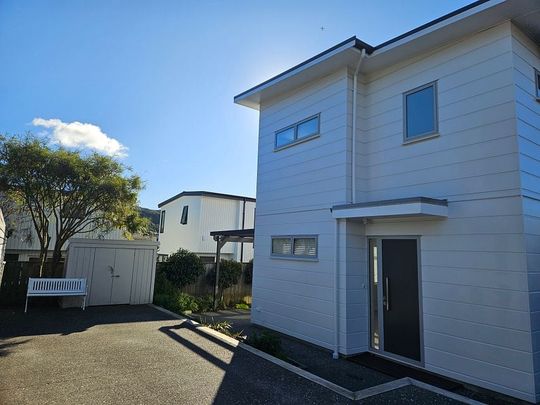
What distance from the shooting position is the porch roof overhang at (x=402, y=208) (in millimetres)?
5199

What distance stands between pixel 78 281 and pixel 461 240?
30.7 feet

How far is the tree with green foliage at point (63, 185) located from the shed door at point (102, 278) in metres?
1.43

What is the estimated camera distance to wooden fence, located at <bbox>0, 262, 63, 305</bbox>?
9.64m

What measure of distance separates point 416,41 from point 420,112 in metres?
1.22

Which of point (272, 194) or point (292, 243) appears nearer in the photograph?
point (292, 243)

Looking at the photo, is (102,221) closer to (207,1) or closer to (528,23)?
(207,1)

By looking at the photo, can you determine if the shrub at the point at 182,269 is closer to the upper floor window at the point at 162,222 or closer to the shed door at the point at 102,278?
the shed door at the point at 102,278

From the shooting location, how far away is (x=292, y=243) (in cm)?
796

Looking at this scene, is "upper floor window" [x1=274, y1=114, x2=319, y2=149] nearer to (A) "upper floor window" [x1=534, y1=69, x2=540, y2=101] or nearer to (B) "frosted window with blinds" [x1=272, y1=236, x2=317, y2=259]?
(B) "frosted window with blinds" [x1=272, y1=236, x2=317, y2=259]

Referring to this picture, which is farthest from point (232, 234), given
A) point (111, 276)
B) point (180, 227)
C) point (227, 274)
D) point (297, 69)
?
point (180, 227)

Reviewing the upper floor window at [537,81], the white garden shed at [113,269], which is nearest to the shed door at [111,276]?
the white garden shed at [113,269]

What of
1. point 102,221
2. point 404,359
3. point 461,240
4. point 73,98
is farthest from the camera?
point 102,221

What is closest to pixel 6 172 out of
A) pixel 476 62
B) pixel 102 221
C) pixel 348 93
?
pixel 102 221

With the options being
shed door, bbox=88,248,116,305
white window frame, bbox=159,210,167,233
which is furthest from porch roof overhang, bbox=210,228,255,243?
white window frame, bbox=159,210,167,233
